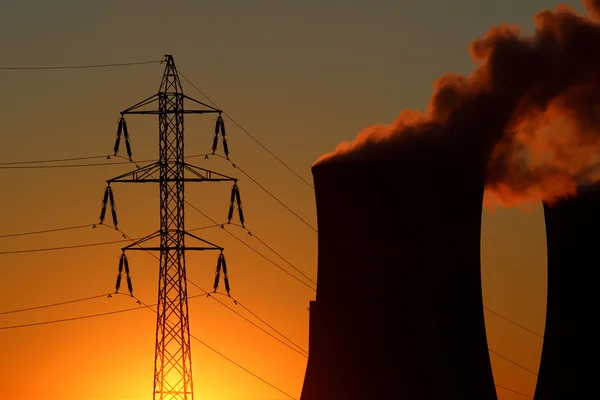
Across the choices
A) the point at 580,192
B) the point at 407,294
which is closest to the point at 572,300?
the point at 580,192

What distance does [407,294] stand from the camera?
3978cm

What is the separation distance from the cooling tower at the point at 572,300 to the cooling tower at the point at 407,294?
104 inches

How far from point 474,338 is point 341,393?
306 cm

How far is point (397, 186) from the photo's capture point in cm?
3912

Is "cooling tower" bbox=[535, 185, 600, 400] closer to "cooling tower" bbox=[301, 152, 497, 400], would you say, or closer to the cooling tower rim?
the cooling tower rim

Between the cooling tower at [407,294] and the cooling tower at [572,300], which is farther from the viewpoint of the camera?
the cooling tower at [572,300]

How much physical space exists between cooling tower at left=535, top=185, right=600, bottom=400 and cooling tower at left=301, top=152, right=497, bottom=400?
2639 millimetres

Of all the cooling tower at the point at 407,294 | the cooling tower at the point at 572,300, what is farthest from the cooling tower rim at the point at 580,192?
the cooling tower at the point at 407,294

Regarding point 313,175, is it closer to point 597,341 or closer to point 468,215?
point 468,215

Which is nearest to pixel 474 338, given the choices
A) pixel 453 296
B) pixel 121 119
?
pixel 453 296

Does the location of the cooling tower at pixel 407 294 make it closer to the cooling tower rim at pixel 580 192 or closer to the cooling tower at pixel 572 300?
the cooling tower at pixel 572 300

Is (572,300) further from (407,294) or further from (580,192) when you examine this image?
(407,294)

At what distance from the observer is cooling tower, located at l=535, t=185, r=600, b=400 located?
4181 cm

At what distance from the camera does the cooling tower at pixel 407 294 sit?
130 feet
